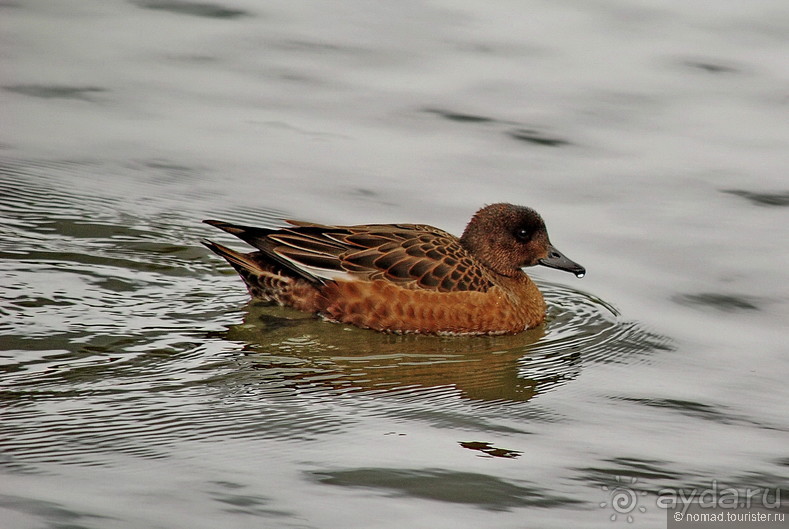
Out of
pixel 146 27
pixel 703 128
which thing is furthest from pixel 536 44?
pixel 146 27

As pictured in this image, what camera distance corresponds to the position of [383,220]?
10.3 meters

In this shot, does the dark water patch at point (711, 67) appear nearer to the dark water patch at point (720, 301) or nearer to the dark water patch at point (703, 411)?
the dark water patch at point (720, 301)

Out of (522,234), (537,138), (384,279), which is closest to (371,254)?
(384,279)

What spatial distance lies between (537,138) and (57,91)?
4.37 m

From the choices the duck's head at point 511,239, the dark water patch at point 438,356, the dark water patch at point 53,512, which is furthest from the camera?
the duck's head at point 511,239

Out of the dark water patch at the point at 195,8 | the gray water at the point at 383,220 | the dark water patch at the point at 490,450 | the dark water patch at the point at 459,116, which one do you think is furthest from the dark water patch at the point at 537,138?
the dark water patch at the point at 490,450

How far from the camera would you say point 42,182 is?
10461 mm

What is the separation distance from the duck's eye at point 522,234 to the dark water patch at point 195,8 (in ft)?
21.2

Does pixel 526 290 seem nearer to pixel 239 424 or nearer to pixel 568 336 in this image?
pixel 568 336

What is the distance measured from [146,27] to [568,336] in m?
7.09

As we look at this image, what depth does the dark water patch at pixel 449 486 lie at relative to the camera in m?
6.27

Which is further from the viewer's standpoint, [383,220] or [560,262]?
[383,220]

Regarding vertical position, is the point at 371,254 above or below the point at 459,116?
below

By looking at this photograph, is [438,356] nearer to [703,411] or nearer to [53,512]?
[703,411]
